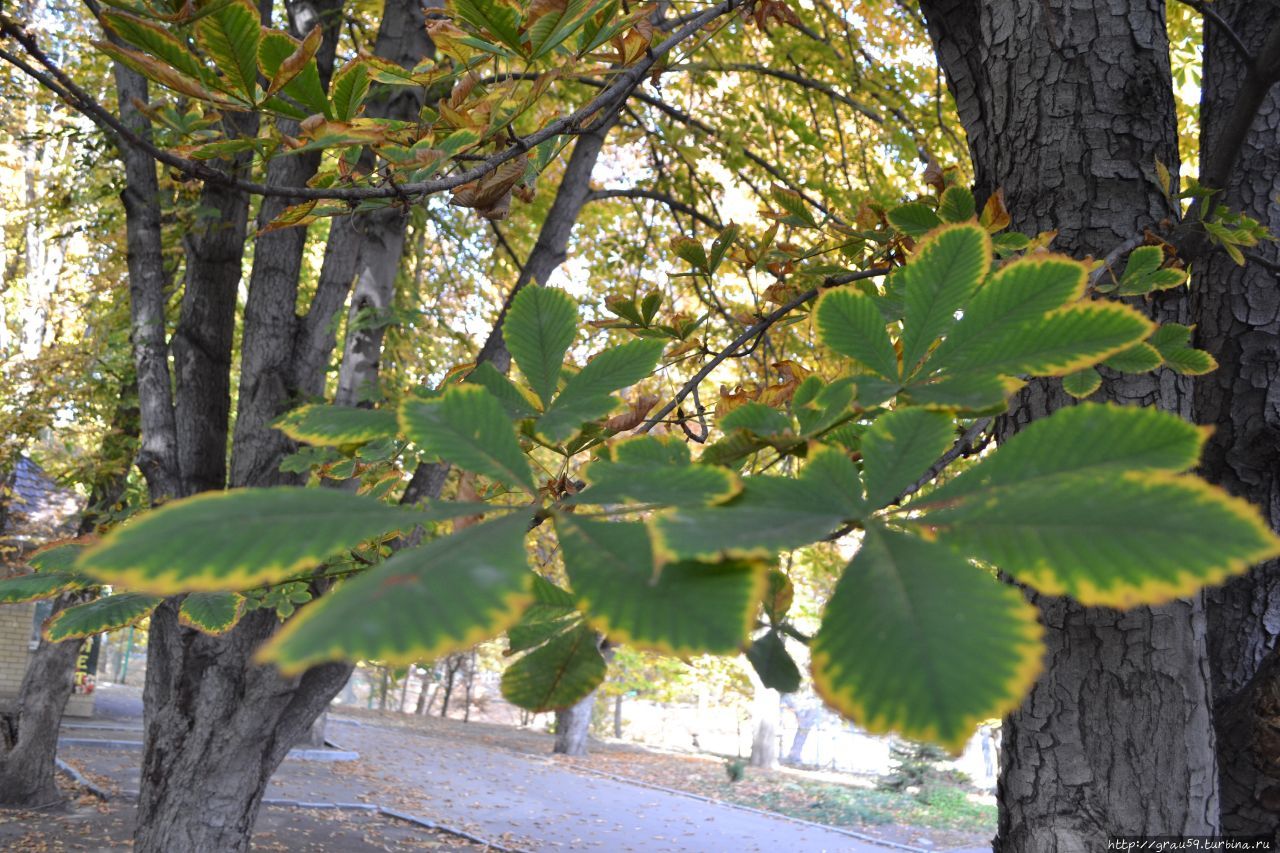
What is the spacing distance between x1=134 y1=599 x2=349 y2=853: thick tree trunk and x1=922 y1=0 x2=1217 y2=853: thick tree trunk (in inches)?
135

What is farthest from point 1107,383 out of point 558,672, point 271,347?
point 271,347

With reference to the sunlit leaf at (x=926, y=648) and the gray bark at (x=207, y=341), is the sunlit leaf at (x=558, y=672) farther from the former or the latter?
the gray bark at (x=207, y=341)

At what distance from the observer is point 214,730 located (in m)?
4.21

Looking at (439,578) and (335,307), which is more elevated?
(335,307)

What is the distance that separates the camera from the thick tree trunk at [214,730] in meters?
4.11

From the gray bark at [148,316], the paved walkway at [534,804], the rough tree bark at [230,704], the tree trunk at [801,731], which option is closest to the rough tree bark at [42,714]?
the paved walkway at [534,804]

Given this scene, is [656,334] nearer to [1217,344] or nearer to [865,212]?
[865,212]

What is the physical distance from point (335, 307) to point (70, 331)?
1108cm

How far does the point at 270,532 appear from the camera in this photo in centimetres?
39

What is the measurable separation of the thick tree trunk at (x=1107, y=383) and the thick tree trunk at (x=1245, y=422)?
32 centimetres

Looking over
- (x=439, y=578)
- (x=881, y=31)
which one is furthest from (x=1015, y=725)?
(x=881, y=31)

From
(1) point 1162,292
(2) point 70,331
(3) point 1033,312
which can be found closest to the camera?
(3) point 1033,312

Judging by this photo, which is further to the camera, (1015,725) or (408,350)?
(408,350)

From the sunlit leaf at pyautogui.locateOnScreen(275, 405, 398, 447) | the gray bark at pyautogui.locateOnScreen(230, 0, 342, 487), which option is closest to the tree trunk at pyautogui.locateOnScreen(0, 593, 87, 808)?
the gray bark at pyautogui.locateOnScreen(230, 0, 342, 487)
